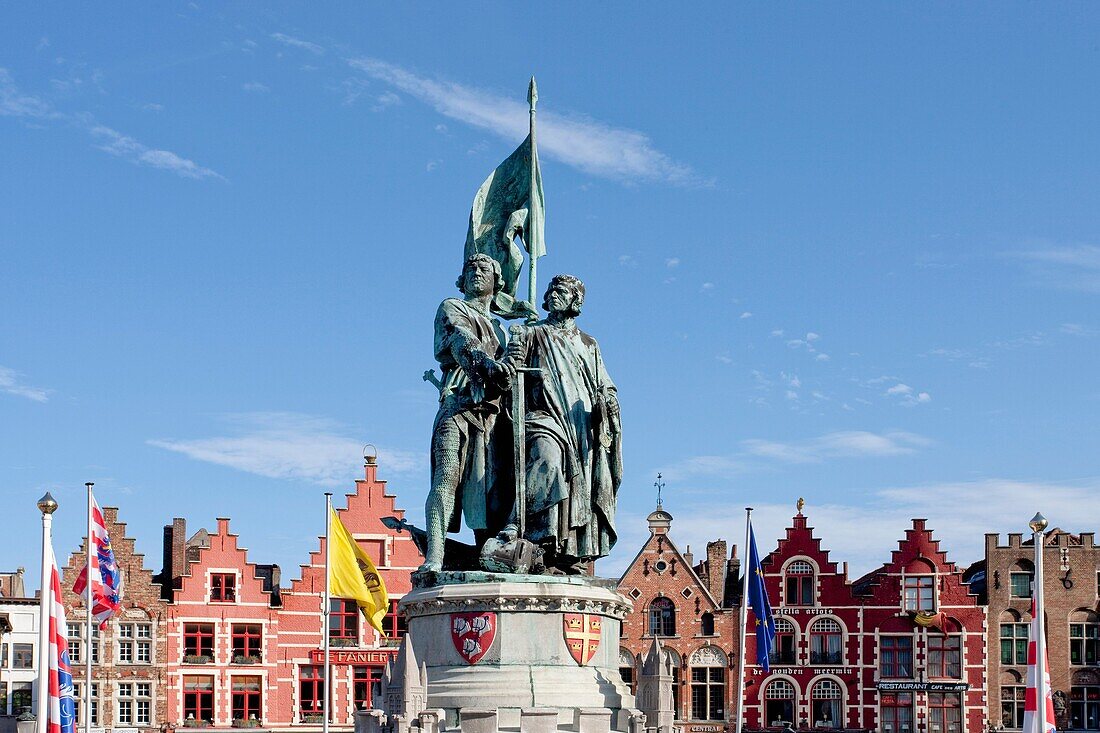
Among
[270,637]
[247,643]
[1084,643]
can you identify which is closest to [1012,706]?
[1084,643]

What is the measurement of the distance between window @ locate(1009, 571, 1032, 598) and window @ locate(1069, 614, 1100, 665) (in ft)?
6.61

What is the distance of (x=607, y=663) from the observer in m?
17.2

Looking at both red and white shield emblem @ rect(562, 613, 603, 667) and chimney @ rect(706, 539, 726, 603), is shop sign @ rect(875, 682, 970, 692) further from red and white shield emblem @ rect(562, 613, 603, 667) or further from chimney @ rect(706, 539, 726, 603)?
red and white shield emblem @ rect(562, 613, 603, 667)

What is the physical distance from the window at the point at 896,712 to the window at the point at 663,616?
25.5 feet

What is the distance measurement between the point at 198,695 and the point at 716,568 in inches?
742

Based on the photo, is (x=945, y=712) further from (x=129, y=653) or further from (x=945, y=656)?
(x=129, y=653)

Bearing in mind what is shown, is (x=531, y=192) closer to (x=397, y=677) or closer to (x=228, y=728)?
(x=397, y=677)

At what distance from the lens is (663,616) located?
6016cm

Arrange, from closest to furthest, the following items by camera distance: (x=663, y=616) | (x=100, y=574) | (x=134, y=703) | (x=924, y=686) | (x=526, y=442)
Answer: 1. (x=526, y=442)
2. (x=100, y=574)
3. (x=134, y=703)
4. (x=924, y=686)
5. (x=663, y=616)

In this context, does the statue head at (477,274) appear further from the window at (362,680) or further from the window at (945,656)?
the window at (945,656)

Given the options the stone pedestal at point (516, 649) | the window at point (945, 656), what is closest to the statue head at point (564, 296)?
the stone pedestal at point (516, 649)

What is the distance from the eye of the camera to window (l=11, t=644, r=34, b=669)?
58219 mm

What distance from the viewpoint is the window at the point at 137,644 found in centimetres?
5775

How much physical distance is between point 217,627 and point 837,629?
21633 millimetres
